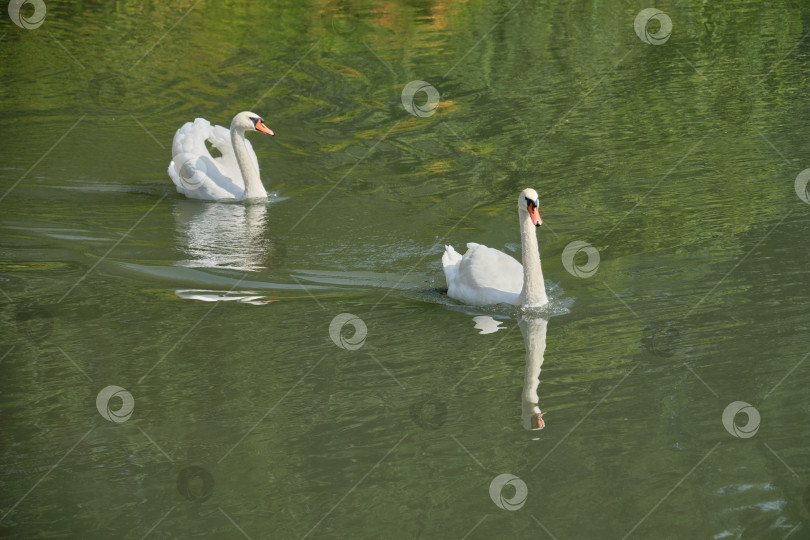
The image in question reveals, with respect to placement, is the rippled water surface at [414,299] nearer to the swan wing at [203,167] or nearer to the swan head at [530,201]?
the swan wing at [203,167]

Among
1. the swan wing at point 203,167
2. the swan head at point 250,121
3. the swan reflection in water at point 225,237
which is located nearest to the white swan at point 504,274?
the swan reflection in water at point 225,237

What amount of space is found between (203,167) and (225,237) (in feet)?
5.51

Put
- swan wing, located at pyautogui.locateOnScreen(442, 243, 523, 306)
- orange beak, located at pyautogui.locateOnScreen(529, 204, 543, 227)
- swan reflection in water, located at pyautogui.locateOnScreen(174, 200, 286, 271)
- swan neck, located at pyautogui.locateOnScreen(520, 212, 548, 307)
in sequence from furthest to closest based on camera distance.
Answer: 1. swan reflection in water, located at pyautogui.locateOnScreen(174, 200, 286, 271)
2. swan wing, located at pyautogui.locateOnScreen(442, 243, 523, 306)
3. swan neck, located at pyautogui.locateOnScreen(520, 212, 548, 307)
4. orange beak, located at pyautogui.locateOnScreen(529, 204, 543, 227)

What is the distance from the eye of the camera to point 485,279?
26.2ft

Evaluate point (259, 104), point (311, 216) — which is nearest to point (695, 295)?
point (311, 216)

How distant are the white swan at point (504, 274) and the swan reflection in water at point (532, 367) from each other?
22cm

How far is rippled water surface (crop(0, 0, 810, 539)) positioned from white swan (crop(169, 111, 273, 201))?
1.04 feet

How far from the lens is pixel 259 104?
1461 centimetres

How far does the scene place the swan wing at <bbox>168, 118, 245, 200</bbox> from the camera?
11359 millimetres

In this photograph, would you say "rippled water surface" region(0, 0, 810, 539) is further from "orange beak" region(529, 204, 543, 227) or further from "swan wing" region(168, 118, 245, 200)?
"orange beak" region(529, 204, 543, 227)

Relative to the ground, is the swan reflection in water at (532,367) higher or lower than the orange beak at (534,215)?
lower

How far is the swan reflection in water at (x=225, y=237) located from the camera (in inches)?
363

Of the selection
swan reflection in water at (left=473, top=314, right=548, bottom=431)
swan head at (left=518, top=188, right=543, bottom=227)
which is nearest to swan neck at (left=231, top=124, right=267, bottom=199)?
swan reflection in water at (left=473, top=314, right=548, bottom=431)

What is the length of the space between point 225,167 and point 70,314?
4.17 meters
